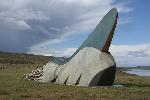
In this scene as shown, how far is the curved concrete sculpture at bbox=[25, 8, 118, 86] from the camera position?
113 ft

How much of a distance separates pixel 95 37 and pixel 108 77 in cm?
443

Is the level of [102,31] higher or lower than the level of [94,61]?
higher

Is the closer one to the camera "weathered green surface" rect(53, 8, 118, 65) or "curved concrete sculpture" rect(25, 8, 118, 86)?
"curved concrete sculpture" rect(25, 8, 118, 86)

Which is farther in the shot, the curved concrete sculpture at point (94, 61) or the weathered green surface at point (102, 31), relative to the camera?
the weathered green surface at point (102, 31)

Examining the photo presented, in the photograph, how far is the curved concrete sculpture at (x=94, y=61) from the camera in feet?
113

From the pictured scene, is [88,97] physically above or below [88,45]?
below

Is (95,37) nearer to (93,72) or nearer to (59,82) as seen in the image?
(93,72)

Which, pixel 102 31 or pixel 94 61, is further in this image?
pixel 102 31

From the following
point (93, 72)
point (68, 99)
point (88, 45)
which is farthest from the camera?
point (88, 45)

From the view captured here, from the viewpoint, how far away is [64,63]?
39.8m

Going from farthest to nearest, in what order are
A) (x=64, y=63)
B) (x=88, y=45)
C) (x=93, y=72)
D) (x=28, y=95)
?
(x=64, y=63) → (x=88, y=45) → (x=93, y=72) → (x=28, y=95)

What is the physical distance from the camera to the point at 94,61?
3512 centimetres

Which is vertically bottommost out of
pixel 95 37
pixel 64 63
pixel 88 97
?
pixel 88 97

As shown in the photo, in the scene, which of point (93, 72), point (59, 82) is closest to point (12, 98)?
point (93, 72)
